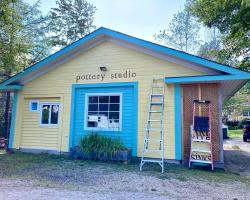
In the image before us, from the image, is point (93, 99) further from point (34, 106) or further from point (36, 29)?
point (36, 29)

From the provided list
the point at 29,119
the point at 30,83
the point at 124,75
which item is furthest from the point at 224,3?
the point at 29,119

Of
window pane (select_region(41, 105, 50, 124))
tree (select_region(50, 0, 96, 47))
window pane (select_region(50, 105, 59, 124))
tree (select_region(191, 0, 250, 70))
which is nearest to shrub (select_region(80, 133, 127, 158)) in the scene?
window pane (select_region(50, 105, 59, 124))

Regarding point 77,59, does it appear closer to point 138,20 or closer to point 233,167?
point 138,20

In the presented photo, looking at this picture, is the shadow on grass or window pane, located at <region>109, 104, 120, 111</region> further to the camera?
window pane, located at <region>109, 104, 120, 111</region>

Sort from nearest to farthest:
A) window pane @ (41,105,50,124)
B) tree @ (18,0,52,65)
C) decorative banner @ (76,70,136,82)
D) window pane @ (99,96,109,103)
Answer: decorative banner @ (76,70,136,82), window pane @ (99,96,109,103), window pane @ (41,105,50,124), tree @ (18,0,52,65)

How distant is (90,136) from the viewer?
28.5 ft

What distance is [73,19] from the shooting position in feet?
91.5

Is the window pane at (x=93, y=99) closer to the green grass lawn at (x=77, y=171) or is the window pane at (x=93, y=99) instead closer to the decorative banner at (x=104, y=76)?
the decorative banner at (x=104, y=76)

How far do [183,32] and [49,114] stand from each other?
21454 millimetres

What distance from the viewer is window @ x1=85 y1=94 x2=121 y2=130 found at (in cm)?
915

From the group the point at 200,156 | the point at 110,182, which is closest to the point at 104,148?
the point at 110,182

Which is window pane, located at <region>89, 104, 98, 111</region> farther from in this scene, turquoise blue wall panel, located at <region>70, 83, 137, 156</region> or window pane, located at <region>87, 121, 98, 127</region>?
window pane, located at <region>87, 121, 98, 127</region>

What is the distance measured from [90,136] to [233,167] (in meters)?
5.16

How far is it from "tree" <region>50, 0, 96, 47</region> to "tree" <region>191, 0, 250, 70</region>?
57.5 feet
